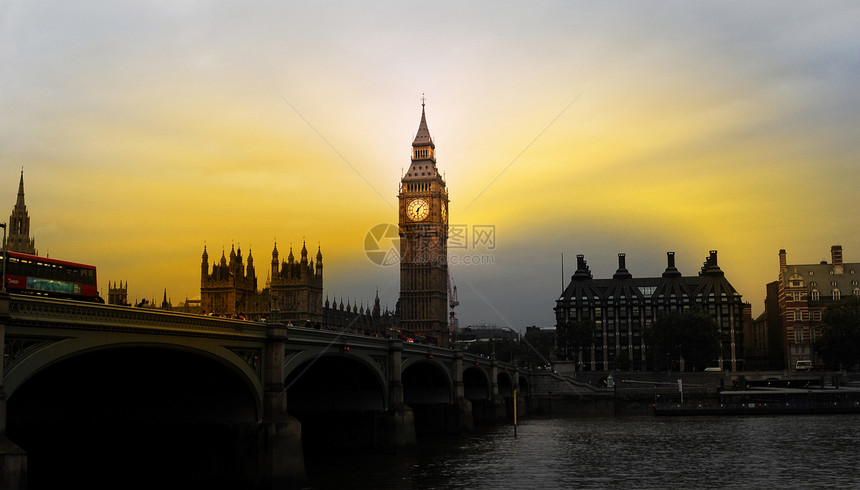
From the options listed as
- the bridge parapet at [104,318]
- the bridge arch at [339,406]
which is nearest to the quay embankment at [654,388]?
the bridge arch at [339,406]

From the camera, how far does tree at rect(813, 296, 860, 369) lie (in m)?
147

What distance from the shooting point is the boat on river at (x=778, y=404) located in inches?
4766

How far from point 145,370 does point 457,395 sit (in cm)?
5218

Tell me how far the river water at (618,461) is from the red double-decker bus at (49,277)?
16.6m

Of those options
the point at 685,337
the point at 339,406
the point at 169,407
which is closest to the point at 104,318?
the point at 169,407

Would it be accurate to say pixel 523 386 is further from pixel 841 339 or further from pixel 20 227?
pixel 20 227

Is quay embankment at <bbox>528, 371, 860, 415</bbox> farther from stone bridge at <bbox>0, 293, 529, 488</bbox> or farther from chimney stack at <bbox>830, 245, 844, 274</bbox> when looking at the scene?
stone bridge at <bbox>0, 293, 529, 488</bbox>

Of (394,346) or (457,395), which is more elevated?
(394,346)

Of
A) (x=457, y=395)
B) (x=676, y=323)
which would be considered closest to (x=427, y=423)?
(x=457, y=395)

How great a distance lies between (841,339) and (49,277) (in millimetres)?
136078

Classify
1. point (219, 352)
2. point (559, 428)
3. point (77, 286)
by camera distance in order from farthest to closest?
point (559, 428) < point (77, 286) < point (219, 352)

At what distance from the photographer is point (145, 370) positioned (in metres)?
44.0

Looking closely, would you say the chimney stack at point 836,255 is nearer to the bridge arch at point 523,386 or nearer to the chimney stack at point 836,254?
the chimney stack at point 836,254

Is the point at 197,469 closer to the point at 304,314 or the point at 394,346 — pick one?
the point at 394,346
